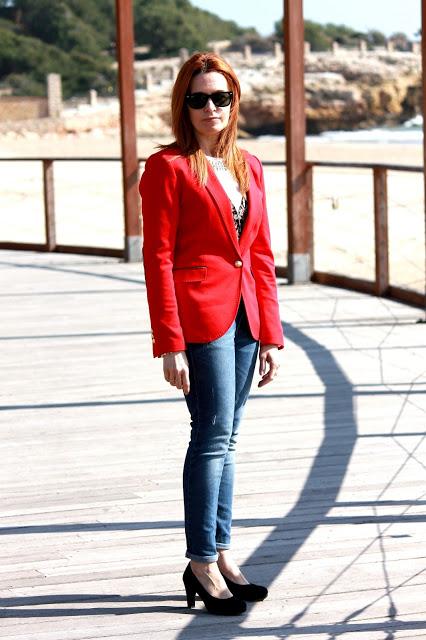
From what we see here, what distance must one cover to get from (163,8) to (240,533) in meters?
84.5

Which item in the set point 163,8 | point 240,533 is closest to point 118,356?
point 240,533

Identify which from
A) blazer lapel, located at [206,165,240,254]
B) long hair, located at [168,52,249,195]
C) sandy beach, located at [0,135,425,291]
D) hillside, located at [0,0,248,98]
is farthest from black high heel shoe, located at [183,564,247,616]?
hillside, located at [0,0,248,98]

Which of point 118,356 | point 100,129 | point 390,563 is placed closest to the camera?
point 390,563

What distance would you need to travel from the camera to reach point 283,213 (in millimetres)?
23500

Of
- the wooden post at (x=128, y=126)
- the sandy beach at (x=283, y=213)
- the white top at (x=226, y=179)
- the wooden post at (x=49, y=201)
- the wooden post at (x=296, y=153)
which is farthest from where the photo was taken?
the sandy beach at (x=283, y=213)

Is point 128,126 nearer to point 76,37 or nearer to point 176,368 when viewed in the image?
point 176,368

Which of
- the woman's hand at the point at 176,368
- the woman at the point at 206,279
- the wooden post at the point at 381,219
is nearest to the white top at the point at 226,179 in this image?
the woman at the point at 206,279

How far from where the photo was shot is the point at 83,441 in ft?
17.2

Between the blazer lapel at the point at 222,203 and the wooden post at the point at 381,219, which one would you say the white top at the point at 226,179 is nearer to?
the blazer lapel at the point at 222,203

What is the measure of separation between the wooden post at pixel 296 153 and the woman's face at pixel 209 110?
6089 mm

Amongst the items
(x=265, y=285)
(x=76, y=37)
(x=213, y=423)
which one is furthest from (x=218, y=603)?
(x=76, y=37)

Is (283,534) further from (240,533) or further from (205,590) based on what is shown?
(205,590)

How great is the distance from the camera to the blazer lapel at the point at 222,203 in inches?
127

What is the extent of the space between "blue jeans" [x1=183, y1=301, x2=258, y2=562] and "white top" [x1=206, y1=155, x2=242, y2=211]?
0.84ft
